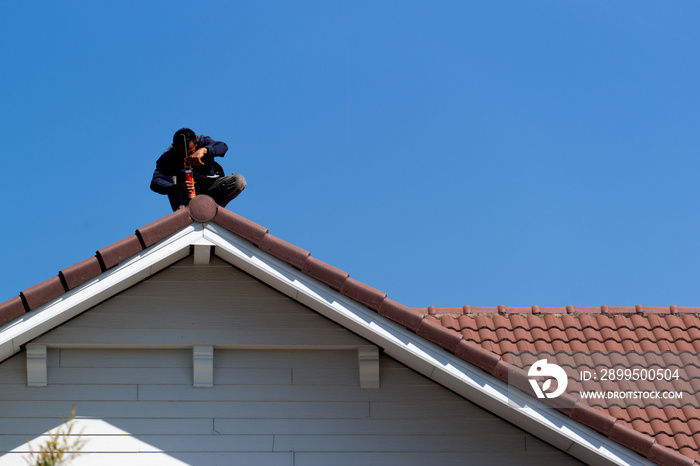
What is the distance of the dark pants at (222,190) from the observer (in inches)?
338

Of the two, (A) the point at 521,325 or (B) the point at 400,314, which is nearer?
(B) the point at 400,314

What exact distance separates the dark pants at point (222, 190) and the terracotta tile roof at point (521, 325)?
1.33m

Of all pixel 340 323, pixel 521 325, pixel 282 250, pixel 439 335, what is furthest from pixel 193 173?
pixel 521 325

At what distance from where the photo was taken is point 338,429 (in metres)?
7.55

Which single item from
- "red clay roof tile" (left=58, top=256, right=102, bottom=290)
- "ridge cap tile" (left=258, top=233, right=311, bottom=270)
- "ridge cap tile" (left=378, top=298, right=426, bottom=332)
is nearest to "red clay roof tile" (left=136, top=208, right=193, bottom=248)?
"red clay roof tile" (left=58, top=256, right=102, bottom=290)

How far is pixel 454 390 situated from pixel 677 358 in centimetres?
304

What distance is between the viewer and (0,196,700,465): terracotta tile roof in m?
6.84

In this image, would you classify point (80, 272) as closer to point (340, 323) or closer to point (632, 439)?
point (340, 323)

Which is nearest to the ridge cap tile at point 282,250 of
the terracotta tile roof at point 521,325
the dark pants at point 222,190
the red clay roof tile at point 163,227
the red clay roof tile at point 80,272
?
the terracotta tile roof at point 521,325

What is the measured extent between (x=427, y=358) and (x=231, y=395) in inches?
74.4

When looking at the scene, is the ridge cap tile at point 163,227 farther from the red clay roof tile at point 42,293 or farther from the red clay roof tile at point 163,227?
the red clay roof tile at point 42,293

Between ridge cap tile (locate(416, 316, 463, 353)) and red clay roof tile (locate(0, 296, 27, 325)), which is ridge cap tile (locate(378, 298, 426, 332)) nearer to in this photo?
ridge cap tile (locate(416, 316, 463, 353))

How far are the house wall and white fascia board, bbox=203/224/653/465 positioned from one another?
219mm

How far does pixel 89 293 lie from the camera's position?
7.06 metres
